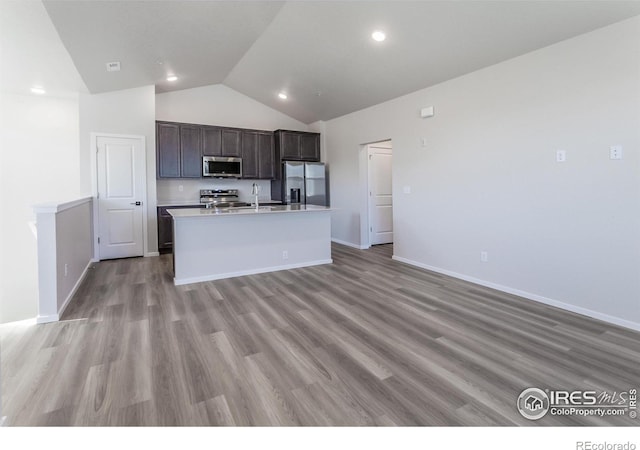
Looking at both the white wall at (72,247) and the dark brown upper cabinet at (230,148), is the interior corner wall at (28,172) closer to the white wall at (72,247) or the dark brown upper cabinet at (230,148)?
the white wall at (72,247)

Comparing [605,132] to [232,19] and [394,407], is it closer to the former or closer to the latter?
[394,407]

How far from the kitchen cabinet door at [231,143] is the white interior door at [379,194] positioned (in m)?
2.61

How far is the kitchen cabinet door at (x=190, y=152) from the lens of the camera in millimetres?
5949

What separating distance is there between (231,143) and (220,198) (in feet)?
3.69

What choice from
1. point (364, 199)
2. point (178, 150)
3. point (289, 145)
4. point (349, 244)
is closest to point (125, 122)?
point (178, 150)

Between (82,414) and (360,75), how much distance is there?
4688 mm

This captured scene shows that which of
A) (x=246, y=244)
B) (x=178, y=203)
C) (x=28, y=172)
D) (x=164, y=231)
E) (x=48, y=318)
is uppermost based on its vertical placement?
(x=28, y=172)

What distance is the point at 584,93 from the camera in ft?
9.42

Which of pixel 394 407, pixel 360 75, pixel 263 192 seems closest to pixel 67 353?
pixel 394 407

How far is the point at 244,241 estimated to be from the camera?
433 centimetres

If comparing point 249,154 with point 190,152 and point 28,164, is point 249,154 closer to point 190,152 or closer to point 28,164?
point 190,152

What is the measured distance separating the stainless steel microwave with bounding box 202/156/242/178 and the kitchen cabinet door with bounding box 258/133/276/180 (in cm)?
45

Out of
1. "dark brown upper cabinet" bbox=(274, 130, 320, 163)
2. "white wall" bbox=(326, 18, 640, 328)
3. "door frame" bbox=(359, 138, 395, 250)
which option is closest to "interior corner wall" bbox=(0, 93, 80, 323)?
"dark brown upper cabinet" bbox=(274, 130, 320, 163)

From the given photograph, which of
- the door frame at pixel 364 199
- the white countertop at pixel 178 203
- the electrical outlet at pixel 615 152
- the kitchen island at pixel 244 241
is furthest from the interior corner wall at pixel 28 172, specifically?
the electrical outlet at pixel 615 152
